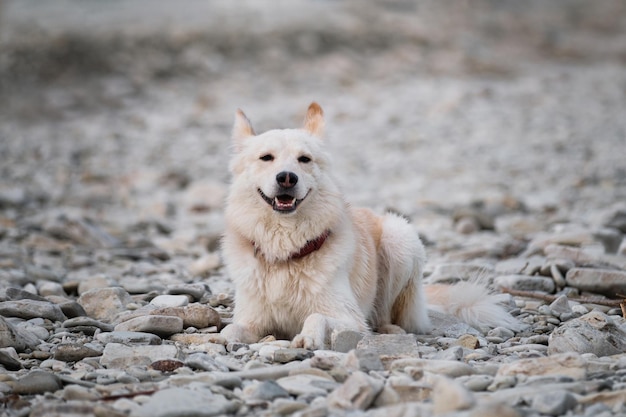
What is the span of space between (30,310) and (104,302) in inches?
25.0

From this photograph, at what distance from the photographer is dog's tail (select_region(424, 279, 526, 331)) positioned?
5398 mm

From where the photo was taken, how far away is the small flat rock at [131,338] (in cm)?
464

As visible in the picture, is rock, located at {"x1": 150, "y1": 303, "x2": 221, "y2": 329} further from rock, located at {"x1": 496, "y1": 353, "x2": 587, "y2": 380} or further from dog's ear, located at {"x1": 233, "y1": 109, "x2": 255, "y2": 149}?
A: rock, located at {"x1": 496, "y1": 353, "x2": 587, "y2": 380}

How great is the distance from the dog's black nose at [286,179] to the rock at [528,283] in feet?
8.35

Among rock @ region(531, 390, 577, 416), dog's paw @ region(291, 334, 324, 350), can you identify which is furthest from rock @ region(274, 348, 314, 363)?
rock @ region(531, 390, 577, 416)

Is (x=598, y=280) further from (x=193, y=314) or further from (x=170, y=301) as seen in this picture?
(x=170, y=301)

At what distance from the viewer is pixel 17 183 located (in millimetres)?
13477

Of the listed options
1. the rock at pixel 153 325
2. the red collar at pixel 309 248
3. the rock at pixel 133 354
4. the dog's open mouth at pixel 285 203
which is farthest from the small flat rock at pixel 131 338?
the dog's open mouth at pixel 285 203

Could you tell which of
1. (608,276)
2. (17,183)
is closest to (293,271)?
(608,276)

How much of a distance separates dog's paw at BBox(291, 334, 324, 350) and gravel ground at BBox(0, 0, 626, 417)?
0.55 ft

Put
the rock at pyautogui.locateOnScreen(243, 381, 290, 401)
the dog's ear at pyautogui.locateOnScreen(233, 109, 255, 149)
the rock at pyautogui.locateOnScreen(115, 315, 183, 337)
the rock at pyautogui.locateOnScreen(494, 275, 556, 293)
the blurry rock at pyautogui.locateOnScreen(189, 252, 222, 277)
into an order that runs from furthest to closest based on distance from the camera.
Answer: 1. the blurry rock at pyautogui.locateOnScreen(189, 252, 222, 277)
2. the rock at pyautogui.locateOnScreen(494, 275, 556, 293)
3. the dog's ear at pyautogui.locateOnScreen(233, 109, 255, 149)
4. the rock at pyautogui.locateOnScreen(115, 315, 183, 337)
5. the rock at pyautogui.locateOnScreen(243, 381, 290, 401)

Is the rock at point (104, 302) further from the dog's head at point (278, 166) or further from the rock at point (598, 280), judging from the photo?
the rock at point (598, 280)

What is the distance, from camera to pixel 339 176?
546 inches

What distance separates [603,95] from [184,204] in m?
11.2
